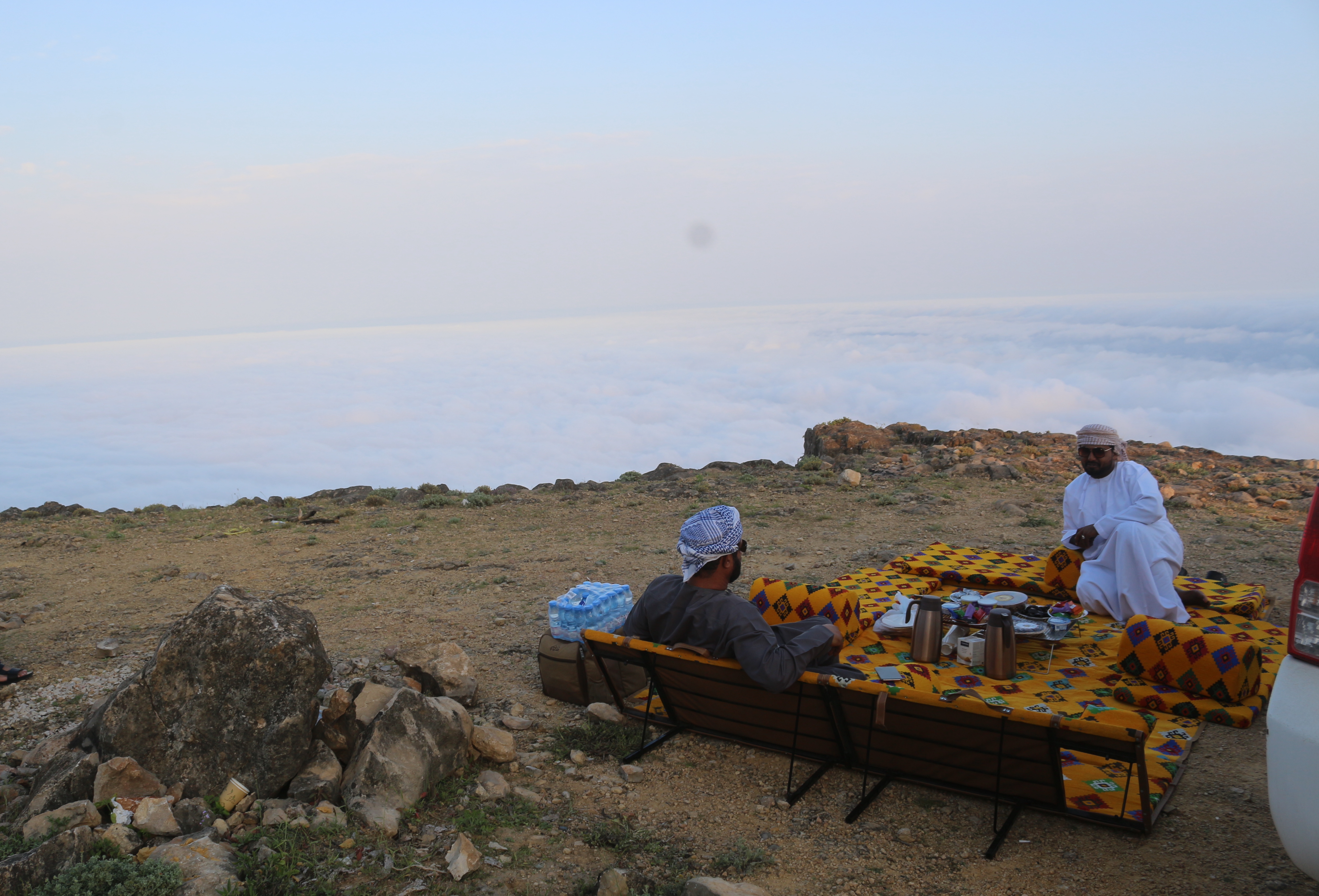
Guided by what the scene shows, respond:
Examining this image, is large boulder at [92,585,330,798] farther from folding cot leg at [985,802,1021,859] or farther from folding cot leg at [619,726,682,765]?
folding cot leg at [985,802,1021,859]

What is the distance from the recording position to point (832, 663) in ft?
14.7

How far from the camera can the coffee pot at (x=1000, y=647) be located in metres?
5.18

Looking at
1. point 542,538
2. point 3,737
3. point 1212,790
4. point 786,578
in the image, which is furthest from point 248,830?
point 542,538

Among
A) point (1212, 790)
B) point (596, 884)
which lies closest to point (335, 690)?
point (596, 884)

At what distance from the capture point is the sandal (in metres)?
5.70

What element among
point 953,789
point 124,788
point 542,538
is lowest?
point 542,538

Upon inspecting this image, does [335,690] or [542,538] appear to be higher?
[335,690]

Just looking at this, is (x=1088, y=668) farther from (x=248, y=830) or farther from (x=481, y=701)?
(x=248, y=830)

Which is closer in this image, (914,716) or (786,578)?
(914,716)

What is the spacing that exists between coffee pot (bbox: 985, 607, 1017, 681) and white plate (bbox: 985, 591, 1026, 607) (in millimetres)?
804

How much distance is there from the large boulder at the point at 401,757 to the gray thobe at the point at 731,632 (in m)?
1.08

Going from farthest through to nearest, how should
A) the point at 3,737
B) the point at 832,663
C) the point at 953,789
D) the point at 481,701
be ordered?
the point at 481,701 → the point at 3,737 → the point at 832,663 → the point at 953,789

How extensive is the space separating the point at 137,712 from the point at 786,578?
5.90 m

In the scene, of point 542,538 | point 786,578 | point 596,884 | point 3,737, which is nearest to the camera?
point 596,884
